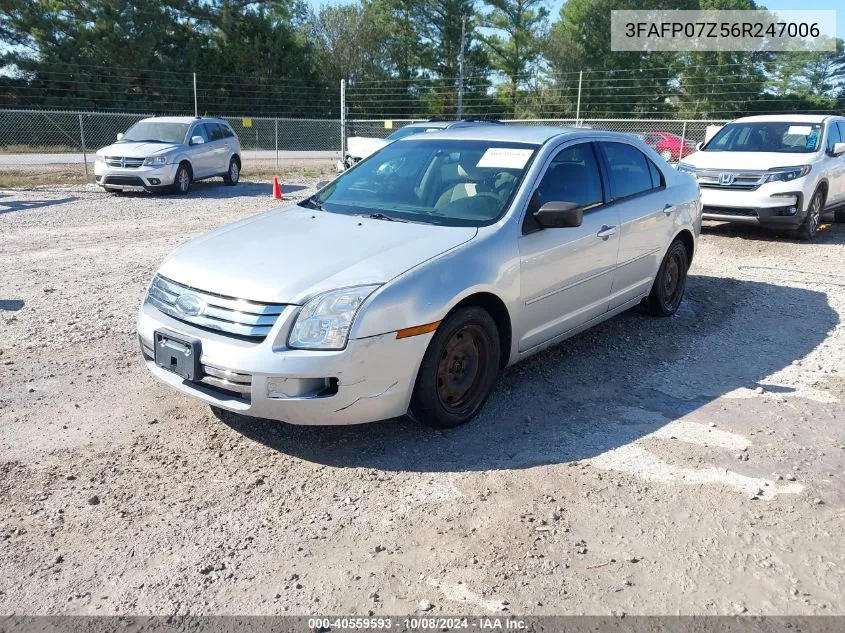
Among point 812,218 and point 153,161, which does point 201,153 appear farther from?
point 812,218

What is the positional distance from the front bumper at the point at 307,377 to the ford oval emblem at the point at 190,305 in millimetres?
→ 91

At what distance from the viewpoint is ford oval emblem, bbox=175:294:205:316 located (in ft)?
12.7

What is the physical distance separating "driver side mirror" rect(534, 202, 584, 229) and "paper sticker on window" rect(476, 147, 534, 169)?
0.45m

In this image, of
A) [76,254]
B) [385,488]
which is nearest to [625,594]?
[385,488]

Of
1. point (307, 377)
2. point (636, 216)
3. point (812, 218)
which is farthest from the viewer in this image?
point (812, 218)

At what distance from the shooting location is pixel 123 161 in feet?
47.9

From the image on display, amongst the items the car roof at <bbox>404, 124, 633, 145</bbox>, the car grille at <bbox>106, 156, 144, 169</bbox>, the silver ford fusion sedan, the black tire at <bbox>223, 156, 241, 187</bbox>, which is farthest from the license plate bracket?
the black tire at <bbox>223, 156, 241, 187</bbox>

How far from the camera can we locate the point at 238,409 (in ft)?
12.2

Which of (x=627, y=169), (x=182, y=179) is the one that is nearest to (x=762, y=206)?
(x=627, y=169)

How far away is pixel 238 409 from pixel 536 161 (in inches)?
98.0

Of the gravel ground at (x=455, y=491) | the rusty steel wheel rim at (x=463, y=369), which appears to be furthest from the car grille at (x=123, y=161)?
the rusty steel wheel rim at (x=463, y=369)

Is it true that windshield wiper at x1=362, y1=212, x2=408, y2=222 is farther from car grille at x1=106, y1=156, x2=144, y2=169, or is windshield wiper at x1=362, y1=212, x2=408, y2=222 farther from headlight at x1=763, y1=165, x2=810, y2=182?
car grille at x1=106, y1=156, x2=144, y2=169

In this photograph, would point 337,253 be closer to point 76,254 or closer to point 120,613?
point 120,613

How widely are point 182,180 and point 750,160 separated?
10.7 metres
